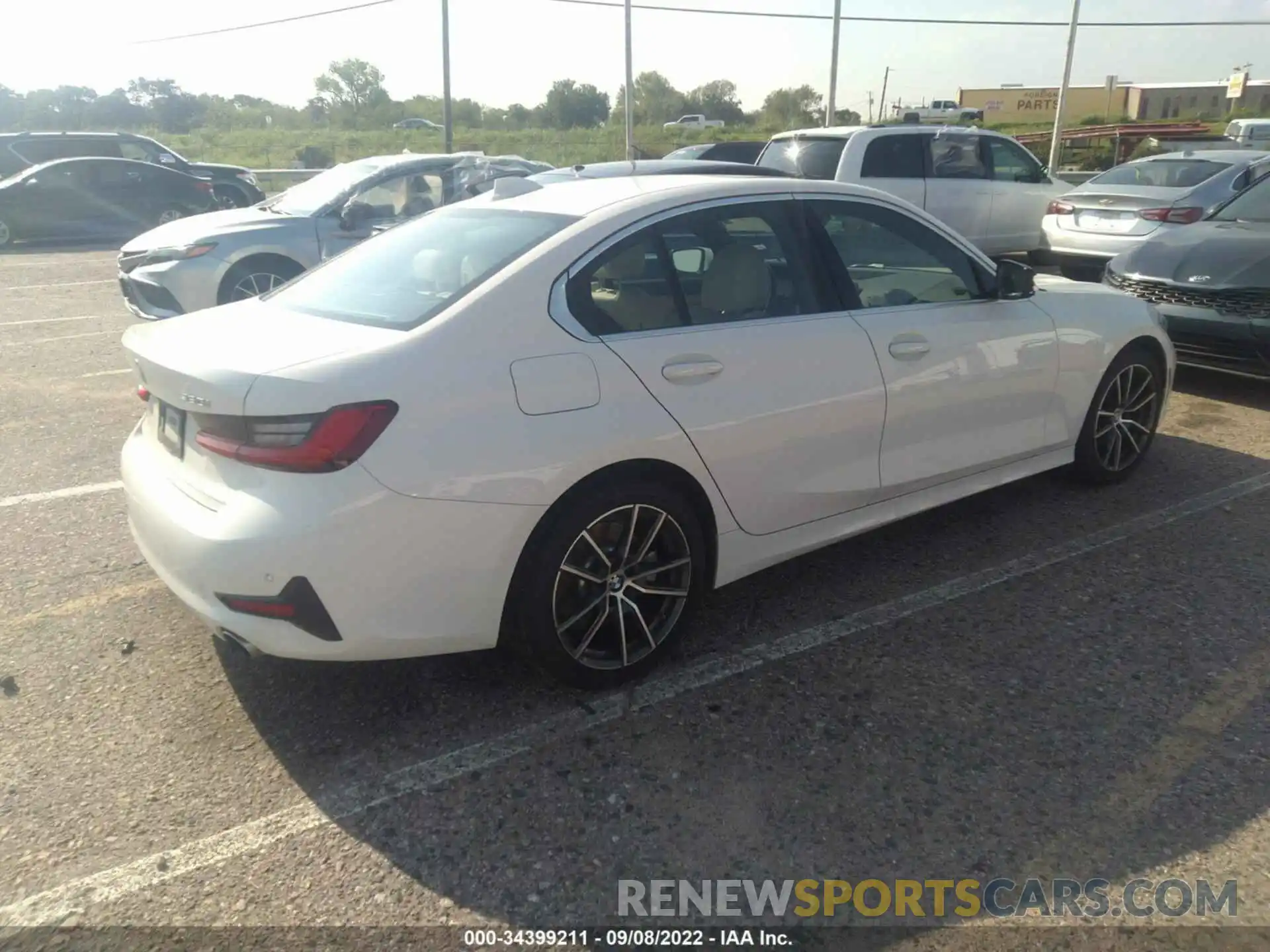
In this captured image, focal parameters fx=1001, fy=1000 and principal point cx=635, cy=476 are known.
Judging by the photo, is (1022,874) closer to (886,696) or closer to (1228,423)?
(886,696)

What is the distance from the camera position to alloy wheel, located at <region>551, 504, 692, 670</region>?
315 cm

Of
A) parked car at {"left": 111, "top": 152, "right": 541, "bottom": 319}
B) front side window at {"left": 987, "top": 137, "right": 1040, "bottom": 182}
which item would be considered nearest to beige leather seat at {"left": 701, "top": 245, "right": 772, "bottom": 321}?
parked car at {"left": 111, "top": 152, "right": 541, "bottom": 319}

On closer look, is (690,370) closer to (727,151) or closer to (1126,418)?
(1126,418)

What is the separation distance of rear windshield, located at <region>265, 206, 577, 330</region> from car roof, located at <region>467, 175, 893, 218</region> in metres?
0.10

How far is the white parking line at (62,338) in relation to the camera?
880cm

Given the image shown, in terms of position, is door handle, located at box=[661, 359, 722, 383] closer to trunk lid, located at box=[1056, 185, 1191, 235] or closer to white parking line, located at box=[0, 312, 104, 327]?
trunk lid, located at box=[1056, 185, 1191, 235]

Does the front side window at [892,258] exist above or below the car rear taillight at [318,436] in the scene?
above

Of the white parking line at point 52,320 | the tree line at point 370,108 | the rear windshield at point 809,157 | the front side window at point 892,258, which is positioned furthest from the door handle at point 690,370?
the tree line at point 370,108

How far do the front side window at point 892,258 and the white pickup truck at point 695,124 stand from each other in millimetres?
55029

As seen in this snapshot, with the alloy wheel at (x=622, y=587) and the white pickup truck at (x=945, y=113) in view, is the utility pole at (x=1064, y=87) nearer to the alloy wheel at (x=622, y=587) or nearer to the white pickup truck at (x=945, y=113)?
the white pickup truck at (x=945, y=113)

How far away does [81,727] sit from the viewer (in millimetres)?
3127

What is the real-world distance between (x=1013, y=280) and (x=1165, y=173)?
830 cm

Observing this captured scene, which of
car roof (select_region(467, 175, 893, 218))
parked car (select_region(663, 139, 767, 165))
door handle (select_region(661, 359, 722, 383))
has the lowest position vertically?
door handle (select_region(661, 359, 722, 383))

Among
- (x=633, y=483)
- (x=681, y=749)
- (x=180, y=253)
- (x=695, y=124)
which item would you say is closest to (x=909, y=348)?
(x=633, y=483)
